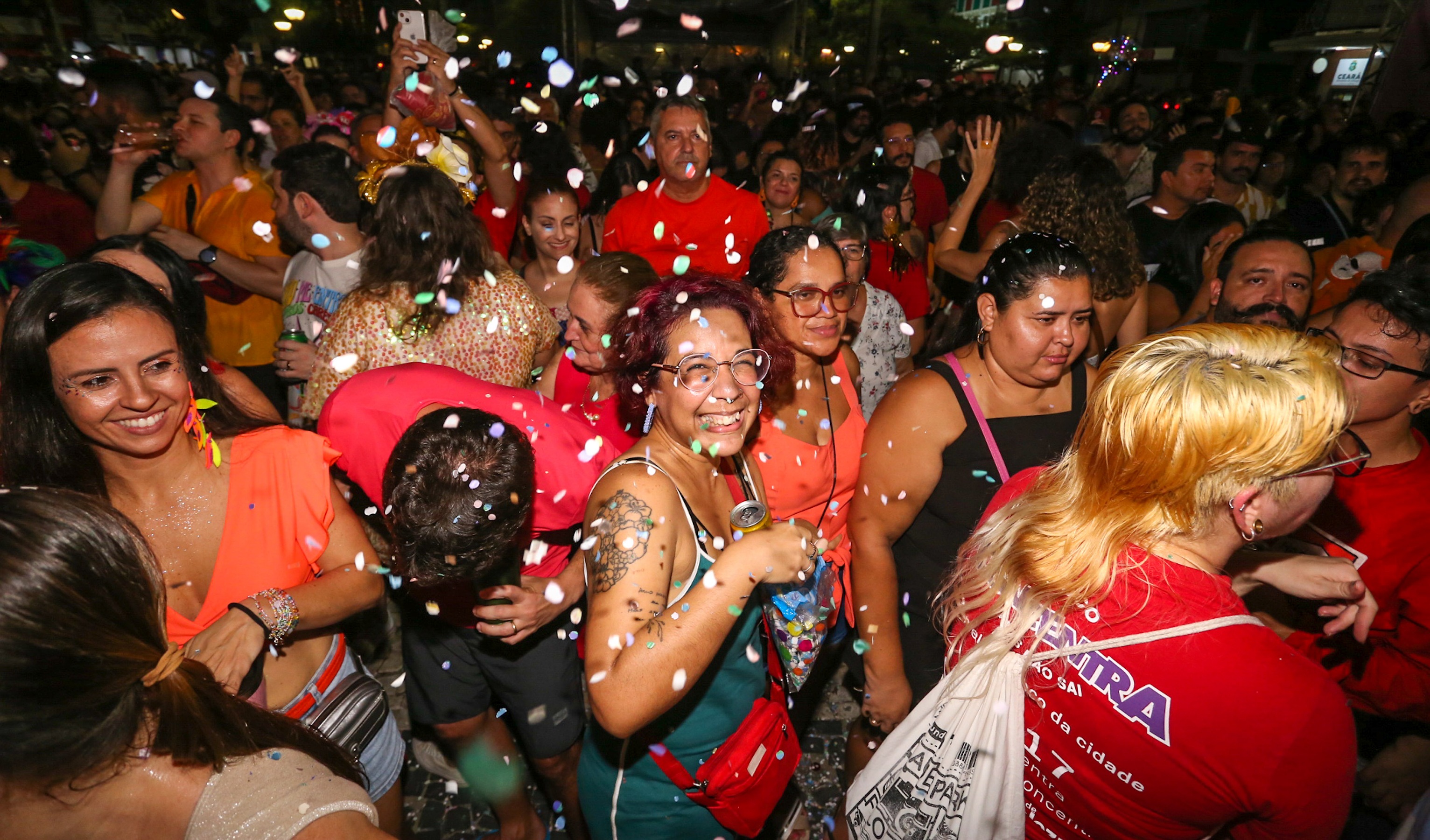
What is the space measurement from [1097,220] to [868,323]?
1.06 meters

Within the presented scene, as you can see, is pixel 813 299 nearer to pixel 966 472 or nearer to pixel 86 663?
pixel 966 472

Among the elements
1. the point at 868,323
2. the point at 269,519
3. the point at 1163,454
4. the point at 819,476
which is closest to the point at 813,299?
the point at 819,476

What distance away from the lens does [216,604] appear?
175 cm

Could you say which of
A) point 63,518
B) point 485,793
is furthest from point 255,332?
point 63,518

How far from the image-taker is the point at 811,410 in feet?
8.03

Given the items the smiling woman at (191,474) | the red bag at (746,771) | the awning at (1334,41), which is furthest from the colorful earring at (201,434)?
the awning at (1334,41)

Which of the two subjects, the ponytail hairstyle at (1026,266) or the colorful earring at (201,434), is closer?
the colorful earring at (201,434)

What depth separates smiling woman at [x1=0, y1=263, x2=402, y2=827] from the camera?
5.25 feet

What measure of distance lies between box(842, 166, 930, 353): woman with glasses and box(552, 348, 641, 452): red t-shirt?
2.05 meters

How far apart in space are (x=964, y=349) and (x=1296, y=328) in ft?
4.44

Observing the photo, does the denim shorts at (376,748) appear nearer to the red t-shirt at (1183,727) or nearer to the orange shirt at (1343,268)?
the red t-shirt at (1183,727)

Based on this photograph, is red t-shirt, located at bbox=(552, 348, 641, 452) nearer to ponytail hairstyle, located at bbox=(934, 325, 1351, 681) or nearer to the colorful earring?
the colorful earring

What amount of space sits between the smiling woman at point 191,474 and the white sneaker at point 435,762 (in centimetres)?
85

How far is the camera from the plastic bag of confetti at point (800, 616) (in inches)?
69.1
